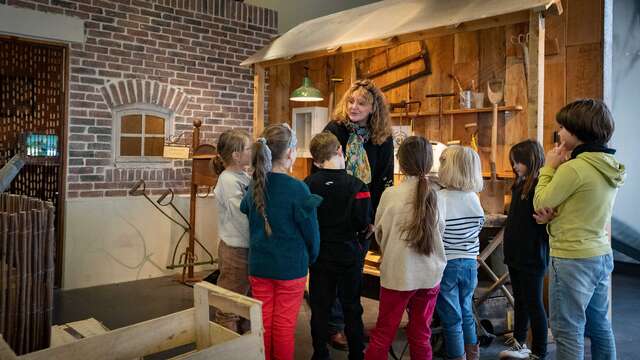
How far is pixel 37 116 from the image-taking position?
551 centimetres

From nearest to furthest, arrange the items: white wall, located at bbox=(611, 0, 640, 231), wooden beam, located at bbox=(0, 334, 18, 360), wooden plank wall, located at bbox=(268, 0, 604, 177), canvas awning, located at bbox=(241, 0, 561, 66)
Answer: wooden beam, located at bbox=(0, 334, 18, 360) → canvas awning, located at bbox=(241, 0, 561, 66) → wooden plank wall, located at bbox=(268, 0, 604, 177) → white wall, located at bbox=(611, 0, 640, 231)

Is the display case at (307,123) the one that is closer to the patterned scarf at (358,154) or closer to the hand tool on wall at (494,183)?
the hand tool on wall at (494,183)

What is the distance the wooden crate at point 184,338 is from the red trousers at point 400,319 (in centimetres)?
121

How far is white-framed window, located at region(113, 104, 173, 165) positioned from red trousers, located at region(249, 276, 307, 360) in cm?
343

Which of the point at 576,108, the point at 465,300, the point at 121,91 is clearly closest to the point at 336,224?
the point at 465,300

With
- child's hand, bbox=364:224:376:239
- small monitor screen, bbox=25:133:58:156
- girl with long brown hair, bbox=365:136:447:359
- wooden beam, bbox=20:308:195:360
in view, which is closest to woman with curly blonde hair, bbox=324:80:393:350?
child's hand, bbox=364:224:376:239

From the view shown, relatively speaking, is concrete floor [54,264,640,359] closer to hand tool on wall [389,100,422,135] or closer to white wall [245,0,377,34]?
hand tool on wall [389,100,422,135]

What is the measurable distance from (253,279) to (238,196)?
52 cm

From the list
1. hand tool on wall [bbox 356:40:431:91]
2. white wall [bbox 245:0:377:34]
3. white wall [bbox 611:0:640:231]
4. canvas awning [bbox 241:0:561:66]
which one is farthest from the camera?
white wall [bbox 245:0:377:34]

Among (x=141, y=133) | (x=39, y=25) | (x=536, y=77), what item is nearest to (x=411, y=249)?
(x=536, y=77)

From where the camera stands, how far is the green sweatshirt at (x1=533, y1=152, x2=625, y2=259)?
2.52 metres

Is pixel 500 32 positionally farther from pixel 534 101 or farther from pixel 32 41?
pixel 32 41

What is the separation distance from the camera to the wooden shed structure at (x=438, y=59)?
3754 mm

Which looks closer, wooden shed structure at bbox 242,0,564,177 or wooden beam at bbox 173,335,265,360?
wooden beam at bbox 173,335,265,360
